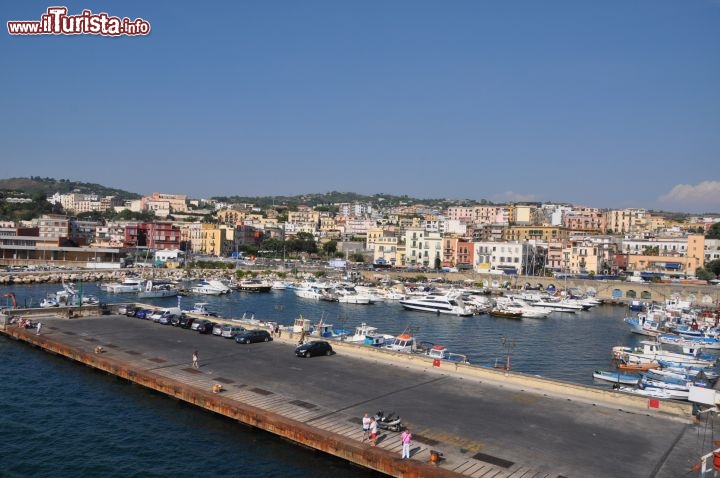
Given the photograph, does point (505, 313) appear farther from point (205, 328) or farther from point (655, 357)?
point (205, 328)

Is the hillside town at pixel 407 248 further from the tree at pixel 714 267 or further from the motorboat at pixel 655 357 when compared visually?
the motorboat at pixel 655 357

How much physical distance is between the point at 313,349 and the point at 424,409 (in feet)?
28.9

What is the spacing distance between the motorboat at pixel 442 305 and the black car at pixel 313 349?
1265 inches

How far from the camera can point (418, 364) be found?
26.0 metres

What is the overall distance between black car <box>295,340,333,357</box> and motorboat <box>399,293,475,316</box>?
32139 millimetres

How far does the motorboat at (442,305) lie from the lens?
58375 mm

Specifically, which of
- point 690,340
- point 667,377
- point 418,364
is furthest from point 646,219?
point 418,364

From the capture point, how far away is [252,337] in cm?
3031

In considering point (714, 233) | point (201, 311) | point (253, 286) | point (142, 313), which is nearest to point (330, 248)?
point (253, 286)

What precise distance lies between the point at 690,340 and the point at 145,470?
1675 inches

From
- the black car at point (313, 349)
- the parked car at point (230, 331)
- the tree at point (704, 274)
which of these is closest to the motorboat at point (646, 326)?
the black car at point (313, 349)

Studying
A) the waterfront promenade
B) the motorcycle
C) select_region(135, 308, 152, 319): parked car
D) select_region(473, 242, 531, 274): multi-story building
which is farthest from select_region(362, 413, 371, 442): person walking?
select_region(473, 242, 531, 274): multi-story building

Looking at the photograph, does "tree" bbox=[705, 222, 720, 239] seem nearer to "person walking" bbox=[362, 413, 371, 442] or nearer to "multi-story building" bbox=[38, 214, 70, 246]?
"multi-story building" bbox=[38, 214, 70, 246]

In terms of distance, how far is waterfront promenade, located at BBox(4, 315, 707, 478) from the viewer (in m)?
15.5
